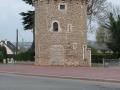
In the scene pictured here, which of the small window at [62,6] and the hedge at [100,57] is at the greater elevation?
the small window at [62,6]

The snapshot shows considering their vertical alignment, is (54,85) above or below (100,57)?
below

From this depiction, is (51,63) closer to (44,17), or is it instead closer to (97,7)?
(44,17)

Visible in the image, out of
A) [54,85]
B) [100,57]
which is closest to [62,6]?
[100,57]

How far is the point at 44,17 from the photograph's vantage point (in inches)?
2403

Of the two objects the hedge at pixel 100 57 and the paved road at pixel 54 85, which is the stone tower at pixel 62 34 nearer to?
the hedge at pixel 100 57

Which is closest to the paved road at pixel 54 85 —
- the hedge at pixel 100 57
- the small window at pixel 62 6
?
the small window at pixel 62 6

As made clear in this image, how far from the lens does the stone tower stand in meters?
60.8

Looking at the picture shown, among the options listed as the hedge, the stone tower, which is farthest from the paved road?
the hedge

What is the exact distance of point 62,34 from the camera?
60781 millimetres

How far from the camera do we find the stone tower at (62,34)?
199 ft

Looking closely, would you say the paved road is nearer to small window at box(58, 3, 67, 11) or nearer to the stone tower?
the stone tower

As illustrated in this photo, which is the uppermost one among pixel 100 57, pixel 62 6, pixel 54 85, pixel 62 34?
pixel 62 6

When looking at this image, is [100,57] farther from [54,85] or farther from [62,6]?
[54,85]

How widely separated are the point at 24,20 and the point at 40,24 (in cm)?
1678
